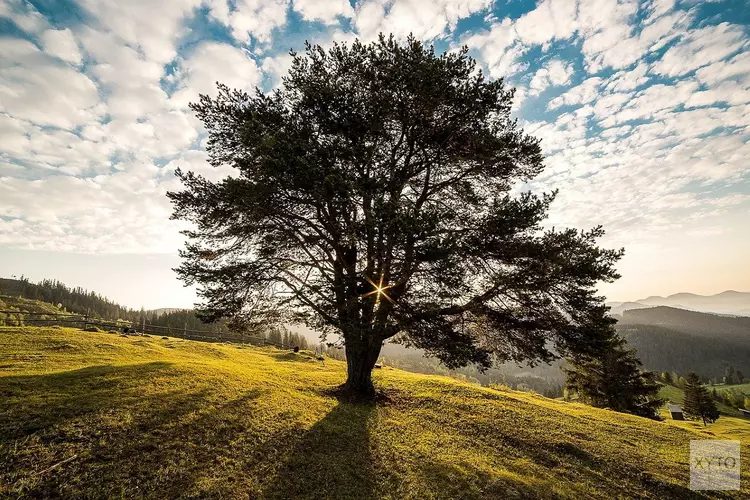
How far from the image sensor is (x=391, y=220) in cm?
1084

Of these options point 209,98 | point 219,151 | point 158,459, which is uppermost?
point 209,98

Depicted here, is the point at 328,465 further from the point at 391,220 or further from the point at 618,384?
the point at 618,384

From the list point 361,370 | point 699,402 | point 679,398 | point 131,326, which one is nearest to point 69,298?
point 131,326

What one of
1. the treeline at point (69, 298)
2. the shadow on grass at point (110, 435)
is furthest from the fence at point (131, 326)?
the treeline at point (69, 298)

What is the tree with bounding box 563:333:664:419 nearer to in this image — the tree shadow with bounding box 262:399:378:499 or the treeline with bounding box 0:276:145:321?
the tree shadow with bounding box 262:399:378:499

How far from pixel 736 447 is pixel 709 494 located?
416 inches

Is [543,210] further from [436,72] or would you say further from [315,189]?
[315,189]

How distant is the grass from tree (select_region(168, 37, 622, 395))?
10.0 ft

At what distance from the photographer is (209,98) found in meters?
14.0

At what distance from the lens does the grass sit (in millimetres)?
6848

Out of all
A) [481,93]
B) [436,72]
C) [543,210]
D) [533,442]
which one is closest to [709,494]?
[533,442]

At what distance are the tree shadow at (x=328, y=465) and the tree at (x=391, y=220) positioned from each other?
11.0 ft

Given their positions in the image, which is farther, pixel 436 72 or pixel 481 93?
pixel 481 93

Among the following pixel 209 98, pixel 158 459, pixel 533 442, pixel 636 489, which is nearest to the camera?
pixel 158 459
